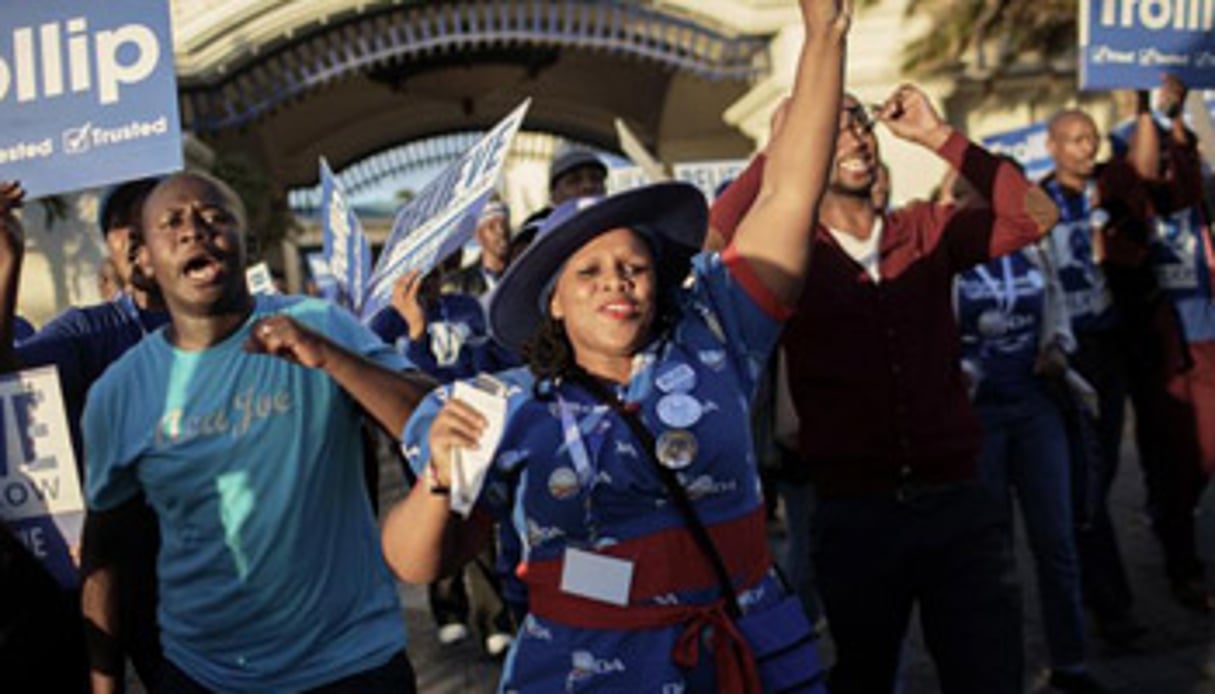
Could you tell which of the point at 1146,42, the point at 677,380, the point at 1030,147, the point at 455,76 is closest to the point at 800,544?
the point at 1146,42

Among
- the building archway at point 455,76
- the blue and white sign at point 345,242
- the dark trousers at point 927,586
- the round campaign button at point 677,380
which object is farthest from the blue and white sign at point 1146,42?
the building archway at point 455,76

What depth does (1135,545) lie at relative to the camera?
19.1ft

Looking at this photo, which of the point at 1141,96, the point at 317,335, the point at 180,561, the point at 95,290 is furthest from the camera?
the point at 95,290

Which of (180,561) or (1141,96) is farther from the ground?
(1141,96)

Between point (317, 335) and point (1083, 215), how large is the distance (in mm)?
3857

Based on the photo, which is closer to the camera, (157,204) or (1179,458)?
(157,204)

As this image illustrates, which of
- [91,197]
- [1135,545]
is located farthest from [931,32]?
[91,197]

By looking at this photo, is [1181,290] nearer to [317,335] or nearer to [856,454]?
[856,454]

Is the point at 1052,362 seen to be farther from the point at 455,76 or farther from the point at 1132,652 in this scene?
the point at 455,76

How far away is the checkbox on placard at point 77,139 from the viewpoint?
9.96ft

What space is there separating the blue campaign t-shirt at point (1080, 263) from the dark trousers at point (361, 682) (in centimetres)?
360

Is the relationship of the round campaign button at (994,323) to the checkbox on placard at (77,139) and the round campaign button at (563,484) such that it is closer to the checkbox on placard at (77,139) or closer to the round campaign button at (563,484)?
the round campaign button at (563,484)

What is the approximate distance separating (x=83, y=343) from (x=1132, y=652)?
3.88 metres

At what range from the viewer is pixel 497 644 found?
16.3 ft
